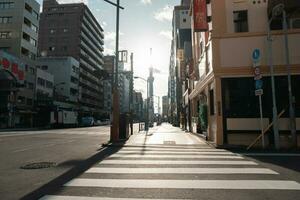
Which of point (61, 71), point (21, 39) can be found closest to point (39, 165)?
point (21, 39)

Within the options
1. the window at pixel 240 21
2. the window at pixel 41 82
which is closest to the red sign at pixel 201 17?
the window at pixel 240 21

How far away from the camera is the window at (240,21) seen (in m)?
17.5

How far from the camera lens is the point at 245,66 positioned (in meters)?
16.8

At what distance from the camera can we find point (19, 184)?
22.9ft

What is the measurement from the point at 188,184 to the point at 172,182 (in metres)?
0.38

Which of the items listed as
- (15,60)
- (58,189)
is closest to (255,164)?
(58,189)

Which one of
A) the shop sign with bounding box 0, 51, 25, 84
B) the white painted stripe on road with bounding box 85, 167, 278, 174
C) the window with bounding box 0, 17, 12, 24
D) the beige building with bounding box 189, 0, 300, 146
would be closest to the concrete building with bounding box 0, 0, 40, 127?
the window with bounding box 0, 17, 12, 24

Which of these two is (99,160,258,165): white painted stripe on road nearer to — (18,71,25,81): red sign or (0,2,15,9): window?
(18,71,25,81): red sign

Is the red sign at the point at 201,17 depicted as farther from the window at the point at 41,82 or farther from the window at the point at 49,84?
the window at the point at 49,84

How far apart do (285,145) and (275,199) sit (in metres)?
10.9

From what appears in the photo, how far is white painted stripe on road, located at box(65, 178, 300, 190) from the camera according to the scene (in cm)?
661

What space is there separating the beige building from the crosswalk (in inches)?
266

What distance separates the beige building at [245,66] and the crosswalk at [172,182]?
675 cm

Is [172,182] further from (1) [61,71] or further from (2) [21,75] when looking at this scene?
(1) [61,71]
